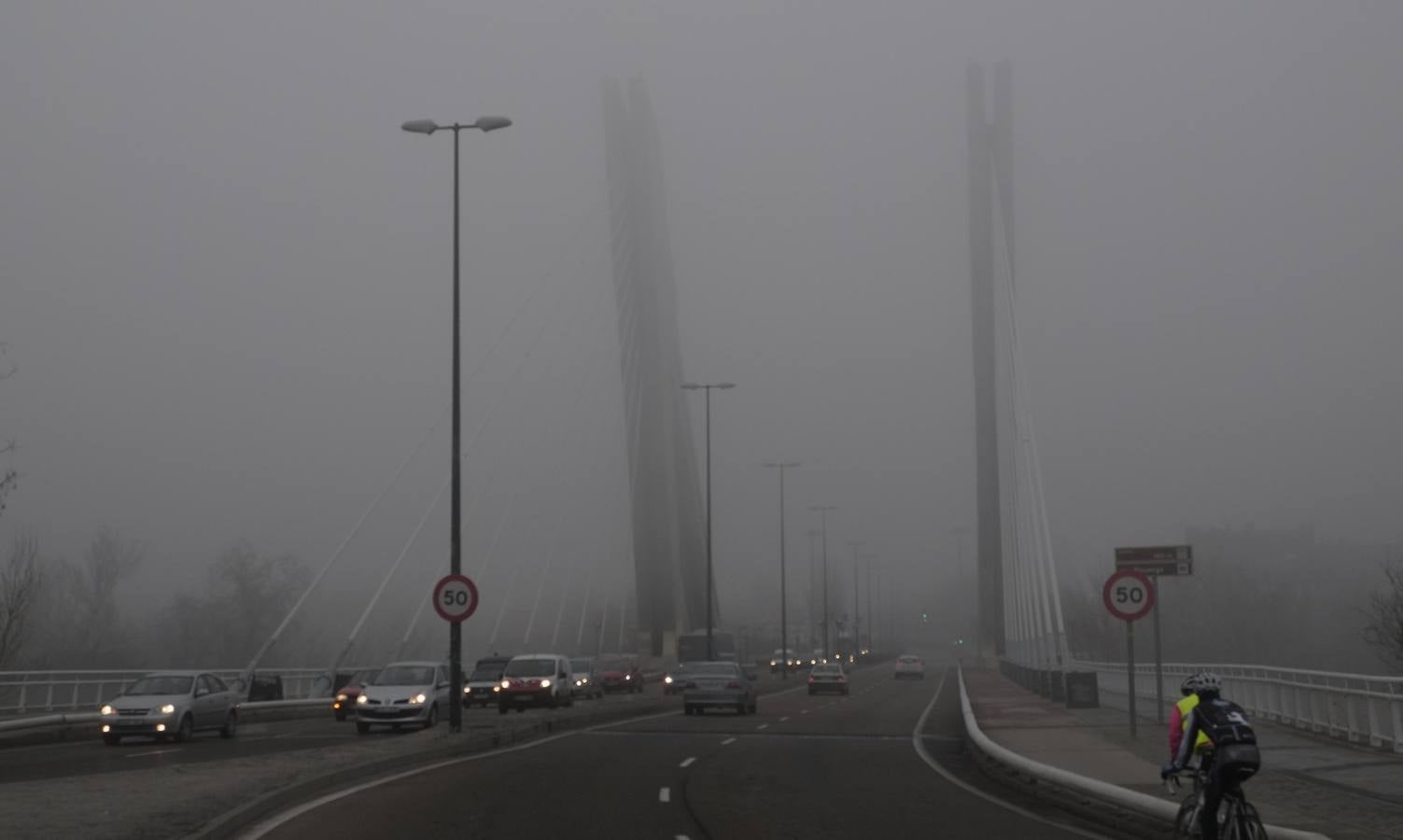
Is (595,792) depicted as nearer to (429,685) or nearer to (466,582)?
(466,582)

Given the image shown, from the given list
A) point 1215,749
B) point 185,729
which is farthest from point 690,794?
point 185,729

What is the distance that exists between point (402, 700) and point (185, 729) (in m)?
4.11

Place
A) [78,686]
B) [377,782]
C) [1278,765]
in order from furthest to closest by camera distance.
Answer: [78,686], [377,782], [1278,765]

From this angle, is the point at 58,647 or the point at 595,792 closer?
the point at 595,792

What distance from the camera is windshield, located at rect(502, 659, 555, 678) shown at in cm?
4359

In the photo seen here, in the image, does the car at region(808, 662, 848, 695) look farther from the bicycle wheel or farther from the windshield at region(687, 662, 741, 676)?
the bicycle wheel

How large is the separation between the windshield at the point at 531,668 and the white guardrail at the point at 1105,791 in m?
22.8

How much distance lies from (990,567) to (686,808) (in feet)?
206

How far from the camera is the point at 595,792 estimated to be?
696 inches

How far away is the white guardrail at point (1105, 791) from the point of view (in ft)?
38.4

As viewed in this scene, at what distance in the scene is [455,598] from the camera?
2591 cm

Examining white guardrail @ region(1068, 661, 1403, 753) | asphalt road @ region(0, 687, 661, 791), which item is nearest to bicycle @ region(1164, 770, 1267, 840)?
white guardrail @ region(1068, 661, 1403, 753)

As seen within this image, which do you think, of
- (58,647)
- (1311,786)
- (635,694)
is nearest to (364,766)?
(1311,786)

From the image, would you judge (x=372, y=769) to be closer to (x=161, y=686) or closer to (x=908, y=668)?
(x=161, y=686)
